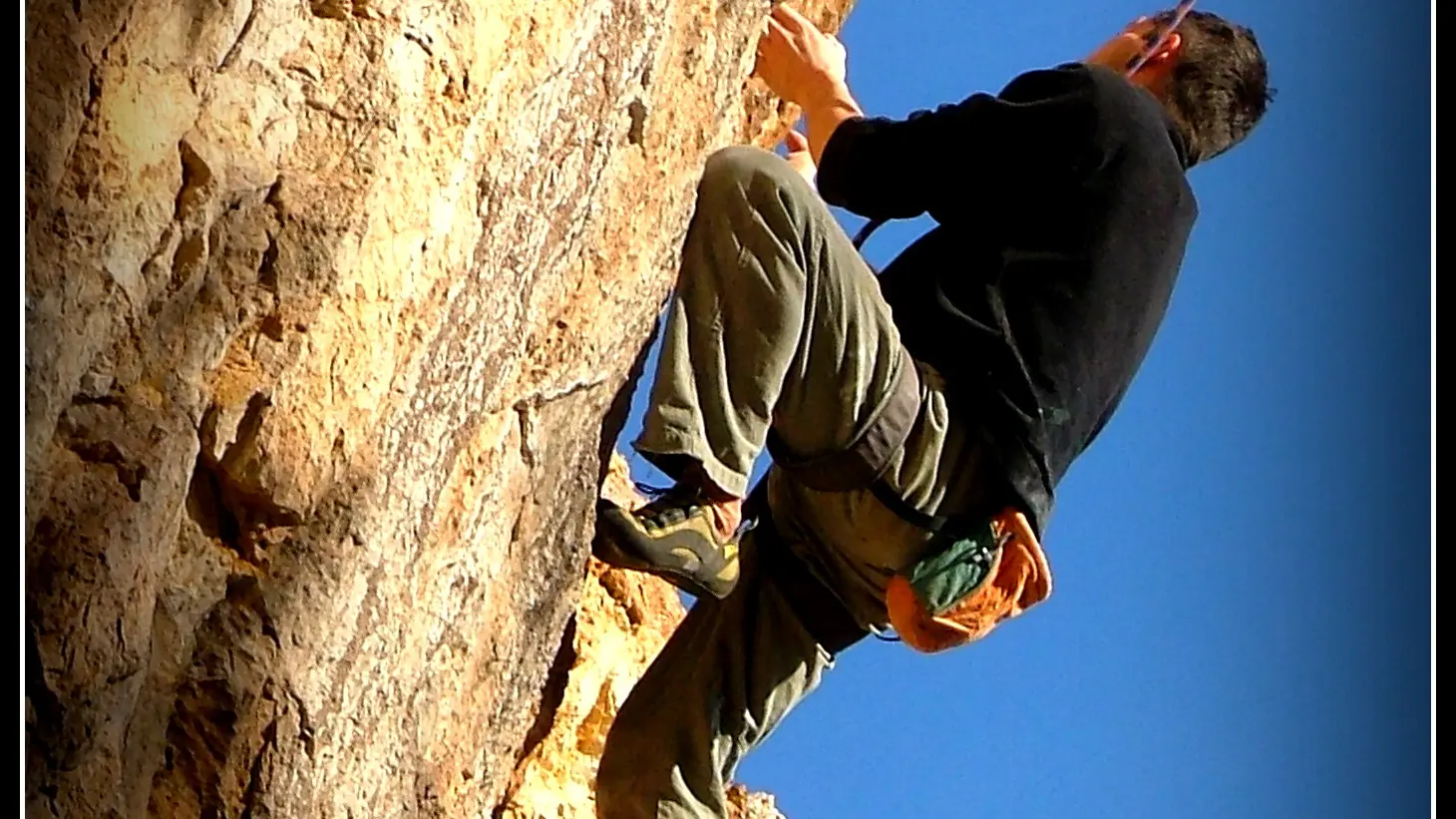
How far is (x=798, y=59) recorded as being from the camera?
192cm

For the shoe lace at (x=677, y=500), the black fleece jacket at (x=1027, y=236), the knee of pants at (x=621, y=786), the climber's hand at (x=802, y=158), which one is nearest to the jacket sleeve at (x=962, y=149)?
the black fleece jacket at (x=1027, y=236)

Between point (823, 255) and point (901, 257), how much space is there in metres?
0.30

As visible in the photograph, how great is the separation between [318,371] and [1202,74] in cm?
116

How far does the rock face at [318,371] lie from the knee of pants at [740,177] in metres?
0.04

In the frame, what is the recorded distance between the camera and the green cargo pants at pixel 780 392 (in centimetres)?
159

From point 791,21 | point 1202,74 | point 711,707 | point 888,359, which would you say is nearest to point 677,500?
point 888,359

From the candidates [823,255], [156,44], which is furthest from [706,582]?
[156,44]

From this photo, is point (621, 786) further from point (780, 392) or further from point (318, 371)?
point (318, 371)

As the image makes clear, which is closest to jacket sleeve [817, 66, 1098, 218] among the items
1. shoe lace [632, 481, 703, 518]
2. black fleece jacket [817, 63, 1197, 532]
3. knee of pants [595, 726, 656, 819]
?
black fleece jacket [817, 63, 1197, 532]

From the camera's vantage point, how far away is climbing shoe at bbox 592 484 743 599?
161cm

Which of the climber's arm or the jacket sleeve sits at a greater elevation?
the climber's arm

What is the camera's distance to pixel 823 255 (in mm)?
1612

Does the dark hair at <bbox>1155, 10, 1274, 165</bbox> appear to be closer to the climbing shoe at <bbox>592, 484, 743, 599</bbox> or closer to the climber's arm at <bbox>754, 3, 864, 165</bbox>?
the climber's arm at <bbox>754, 3, 864, 165</bbox>

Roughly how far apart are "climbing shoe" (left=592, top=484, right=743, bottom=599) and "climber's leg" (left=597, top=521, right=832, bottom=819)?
35 centimetres
